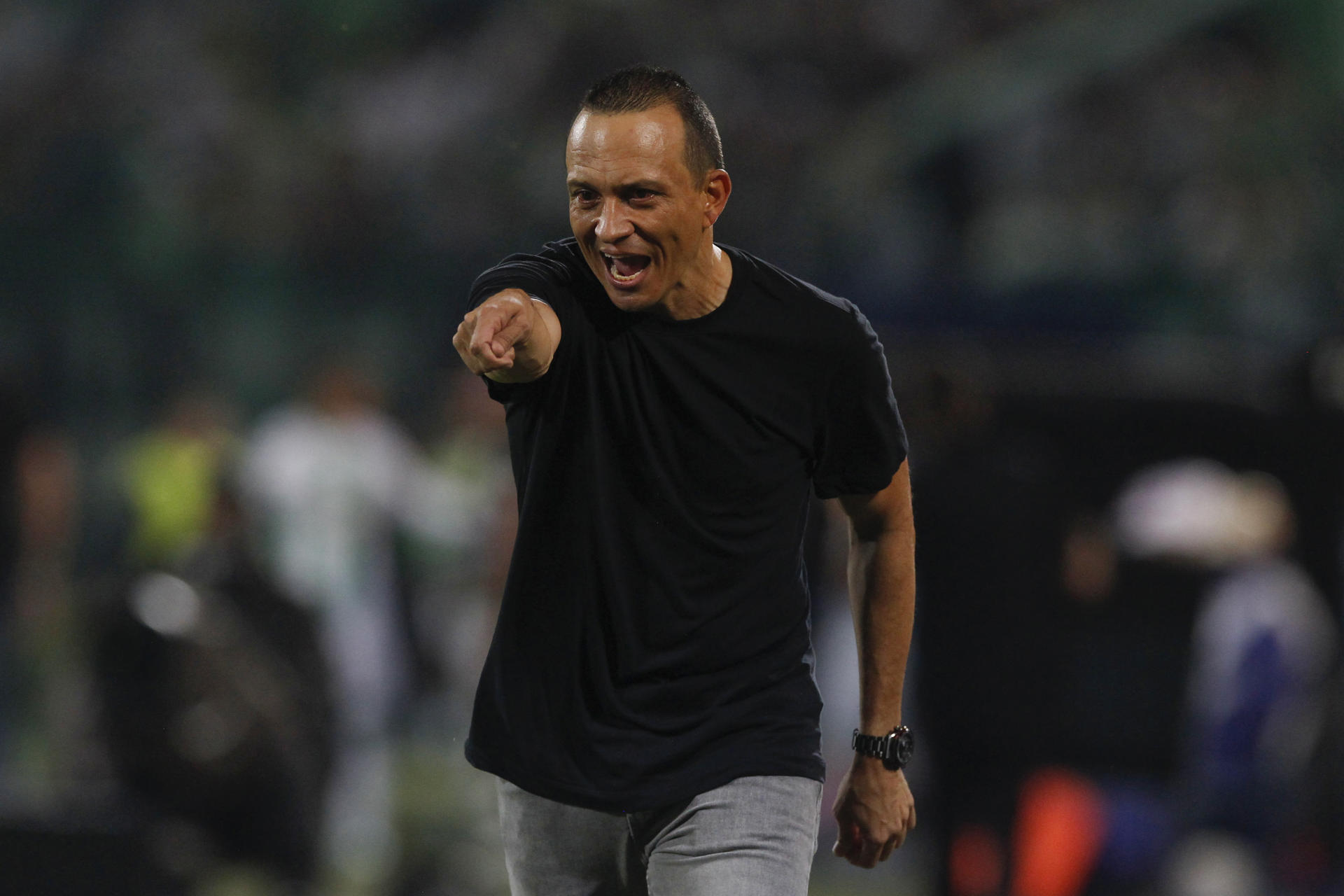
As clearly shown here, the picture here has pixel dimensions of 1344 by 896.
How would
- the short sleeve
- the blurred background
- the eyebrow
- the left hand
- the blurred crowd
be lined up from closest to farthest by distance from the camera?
1. the eyebrow
2. the short sleeve
3. the left hand
4. the blurred crowd
5. the blurred background

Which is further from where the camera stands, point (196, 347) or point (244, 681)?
point (196, 347)

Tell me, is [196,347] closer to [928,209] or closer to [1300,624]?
[928,209]

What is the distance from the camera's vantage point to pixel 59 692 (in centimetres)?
998

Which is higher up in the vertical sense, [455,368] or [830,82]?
[830,82]

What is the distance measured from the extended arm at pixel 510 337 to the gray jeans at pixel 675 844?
2.41 feet

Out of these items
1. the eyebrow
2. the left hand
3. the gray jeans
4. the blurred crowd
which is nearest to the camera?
the eyebrow

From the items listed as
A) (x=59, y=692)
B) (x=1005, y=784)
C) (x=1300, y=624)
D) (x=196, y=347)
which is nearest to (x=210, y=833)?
(x=1005, y=784)

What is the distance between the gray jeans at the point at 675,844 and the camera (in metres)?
2.72

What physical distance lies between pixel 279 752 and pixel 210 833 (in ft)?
1.29

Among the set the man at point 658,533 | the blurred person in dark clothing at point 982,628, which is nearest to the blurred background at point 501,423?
the blurred person in dark clothing at point 982,628

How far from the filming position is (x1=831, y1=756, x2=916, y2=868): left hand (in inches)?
119

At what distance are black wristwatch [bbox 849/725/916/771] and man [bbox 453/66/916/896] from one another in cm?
19

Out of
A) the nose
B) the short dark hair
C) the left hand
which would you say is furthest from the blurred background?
the nose

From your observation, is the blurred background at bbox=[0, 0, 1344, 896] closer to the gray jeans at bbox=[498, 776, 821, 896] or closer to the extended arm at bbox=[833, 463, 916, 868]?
the extended arm at bbox=[833, 463, 916, 868]
